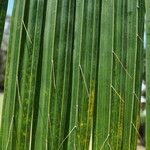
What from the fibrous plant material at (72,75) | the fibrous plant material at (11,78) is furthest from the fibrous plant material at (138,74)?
the fibrous plant material at (11,78)

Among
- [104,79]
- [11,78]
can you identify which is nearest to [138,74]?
[104,79]

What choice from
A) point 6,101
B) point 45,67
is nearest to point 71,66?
point 45,67

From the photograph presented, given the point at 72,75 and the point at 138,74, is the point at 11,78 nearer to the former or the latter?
the point at 72,75

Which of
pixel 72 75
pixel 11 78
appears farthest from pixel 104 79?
pixel 11 78

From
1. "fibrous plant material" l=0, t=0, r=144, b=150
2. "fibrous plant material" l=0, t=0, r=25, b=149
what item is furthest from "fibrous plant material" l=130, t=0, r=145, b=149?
"fibrous plant material" l=0, t=0, r=25, b=149

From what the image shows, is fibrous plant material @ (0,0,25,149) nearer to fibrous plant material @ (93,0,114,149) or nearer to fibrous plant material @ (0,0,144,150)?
fibrous plant material @ (0,0,144,150)

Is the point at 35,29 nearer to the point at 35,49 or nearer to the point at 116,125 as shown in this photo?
the point at 35,49

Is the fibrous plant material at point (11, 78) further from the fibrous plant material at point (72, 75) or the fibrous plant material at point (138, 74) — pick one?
the fibrous plant material at point (138, 74)

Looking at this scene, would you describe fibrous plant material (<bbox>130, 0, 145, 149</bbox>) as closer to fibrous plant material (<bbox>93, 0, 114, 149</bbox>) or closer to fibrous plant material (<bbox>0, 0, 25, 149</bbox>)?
fibrous plant material (<bbox>93, 0, 114, 149</bbox>)

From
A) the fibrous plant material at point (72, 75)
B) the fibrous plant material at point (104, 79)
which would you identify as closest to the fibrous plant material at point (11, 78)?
the fibrous plant material at point (72, 75)

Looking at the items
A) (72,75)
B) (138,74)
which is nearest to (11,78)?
(72,75)

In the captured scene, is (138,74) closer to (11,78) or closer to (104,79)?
(104,79)
